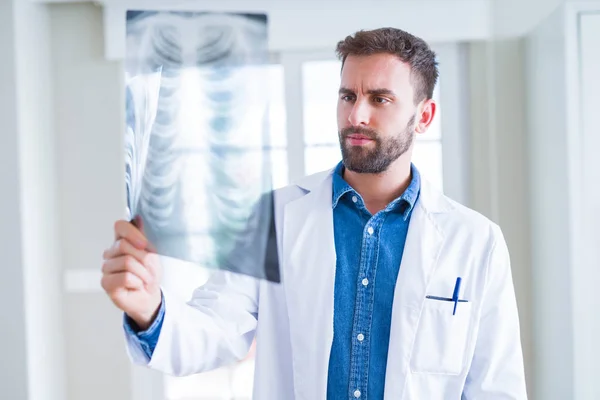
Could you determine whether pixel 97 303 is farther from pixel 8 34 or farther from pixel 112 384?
pixel 8 34

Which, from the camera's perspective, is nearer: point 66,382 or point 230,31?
point 230,31

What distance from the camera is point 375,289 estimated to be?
1109 mm

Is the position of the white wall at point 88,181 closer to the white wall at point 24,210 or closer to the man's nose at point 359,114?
the white wall at point 24,210

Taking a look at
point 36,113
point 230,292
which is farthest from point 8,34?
point 230,292

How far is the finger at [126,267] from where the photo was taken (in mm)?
735

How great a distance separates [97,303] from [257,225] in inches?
64.9

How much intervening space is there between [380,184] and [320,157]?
1.00 metres

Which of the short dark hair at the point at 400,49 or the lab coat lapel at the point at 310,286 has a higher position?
the short dark hair at the point at 400,49

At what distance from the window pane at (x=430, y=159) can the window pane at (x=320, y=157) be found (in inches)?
11.1

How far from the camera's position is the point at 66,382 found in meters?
2.23

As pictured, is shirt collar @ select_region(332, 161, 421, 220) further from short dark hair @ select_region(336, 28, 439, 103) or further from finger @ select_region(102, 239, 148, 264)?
finger @ select_region(102, 239, 148, 264)

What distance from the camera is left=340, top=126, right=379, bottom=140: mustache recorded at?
3.69ft

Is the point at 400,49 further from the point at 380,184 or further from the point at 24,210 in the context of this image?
the point at 24,210

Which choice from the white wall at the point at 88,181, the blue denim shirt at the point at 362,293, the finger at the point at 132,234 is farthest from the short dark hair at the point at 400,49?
the white wall at the point at 88,181
